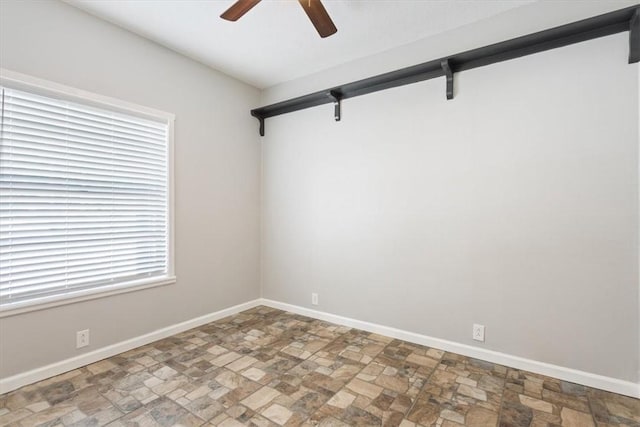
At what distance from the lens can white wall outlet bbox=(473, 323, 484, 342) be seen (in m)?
2.61

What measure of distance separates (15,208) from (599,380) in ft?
14.2

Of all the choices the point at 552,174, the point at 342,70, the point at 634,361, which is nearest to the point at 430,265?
the point at 552,174

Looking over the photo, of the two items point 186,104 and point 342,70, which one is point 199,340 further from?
point 342,70

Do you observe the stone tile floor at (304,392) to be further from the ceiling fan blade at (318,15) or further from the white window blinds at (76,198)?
the ceiling fan blade at (318,15)

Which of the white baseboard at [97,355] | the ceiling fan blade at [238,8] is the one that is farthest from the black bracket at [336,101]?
the white baseboard at [97,355]

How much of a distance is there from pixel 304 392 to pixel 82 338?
1859mm

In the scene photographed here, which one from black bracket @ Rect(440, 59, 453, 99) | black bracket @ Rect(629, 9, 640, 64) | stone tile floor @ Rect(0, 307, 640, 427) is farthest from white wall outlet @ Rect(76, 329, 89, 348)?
black bracket @ Rect(629, 9, 640, 64)

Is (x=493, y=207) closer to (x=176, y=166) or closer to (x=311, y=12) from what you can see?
(x=311, y=12)

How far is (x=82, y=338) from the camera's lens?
248cm

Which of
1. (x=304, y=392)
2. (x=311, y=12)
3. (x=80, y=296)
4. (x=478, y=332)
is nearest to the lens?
(x=311, y=12)

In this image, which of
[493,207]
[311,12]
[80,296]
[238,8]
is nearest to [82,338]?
[80,296]

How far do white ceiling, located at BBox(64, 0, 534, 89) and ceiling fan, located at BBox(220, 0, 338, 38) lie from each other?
0.45 m

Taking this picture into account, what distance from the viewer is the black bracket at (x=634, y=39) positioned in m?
2.00

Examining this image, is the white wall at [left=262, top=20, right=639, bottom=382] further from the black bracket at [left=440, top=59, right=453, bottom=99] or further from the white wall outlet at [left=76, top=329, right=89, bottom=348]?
the white wall outlet at [left=76, top=329, right=89, bottom=348]
